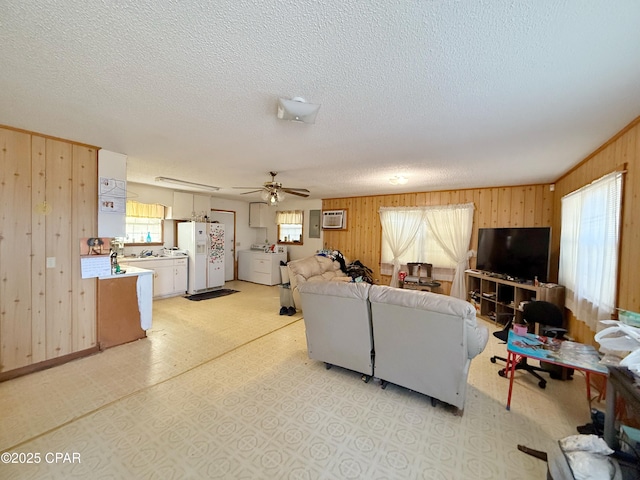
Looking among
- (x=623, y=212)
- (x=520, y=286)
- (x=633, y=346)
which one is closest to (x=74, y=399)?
(x=633, y=346)

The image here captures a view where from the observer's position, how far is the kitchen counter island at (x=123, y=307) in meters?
3.10

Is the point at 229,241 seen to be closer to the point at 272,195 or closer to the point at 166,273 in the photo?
the point at 166,273

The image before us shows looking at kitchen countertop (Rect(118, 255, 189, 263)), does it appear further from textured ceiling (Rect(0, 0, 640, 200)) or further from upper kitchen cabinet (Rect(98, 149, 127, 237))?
textured ceiling (Rect(0, 0, 640, 200))

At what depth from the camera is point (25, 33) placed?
4.06 ft


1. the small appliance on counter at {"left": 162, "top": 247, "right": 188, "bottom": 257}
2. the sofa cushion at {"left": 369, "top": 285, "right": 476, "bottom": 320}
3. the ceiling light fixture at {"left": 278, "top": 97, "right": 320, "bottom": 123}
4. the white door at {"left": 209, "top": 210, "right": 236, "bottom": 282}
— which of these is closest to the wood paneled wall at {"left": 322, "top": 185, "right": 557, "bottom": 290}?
the white door at {"left": 209, "top": 210, "right": 236, "bottom": 282}

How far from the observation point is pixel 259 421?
1962 millimetres

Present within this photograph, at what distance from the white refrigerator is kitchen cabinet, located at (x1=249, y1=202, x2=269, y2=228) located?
1.46m

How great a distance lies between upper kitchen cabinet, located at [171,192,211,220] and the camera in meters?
5.83

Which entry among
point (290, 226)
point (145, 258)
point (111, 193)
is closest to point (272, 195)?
point (111, 193)

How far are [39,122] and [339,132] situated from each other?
2.75m

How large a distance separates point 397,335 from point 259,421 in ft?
4.35

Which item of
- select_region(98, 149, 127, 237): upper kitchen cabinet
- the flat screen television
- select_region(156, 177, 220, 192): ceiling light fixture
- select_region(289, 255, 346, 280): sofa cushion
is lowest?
select_region(289, 255, 346, 280): sofa cushion

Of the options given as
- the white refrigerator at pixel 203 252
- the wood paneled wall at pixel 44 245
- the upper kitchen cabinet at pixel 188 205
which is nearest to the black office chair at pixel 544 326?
the wood paneled wall at pixel 44 245

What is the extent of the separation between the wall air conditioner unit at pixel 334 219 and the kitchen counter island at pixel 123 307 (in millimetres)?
4289
